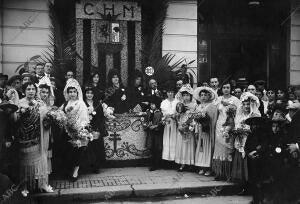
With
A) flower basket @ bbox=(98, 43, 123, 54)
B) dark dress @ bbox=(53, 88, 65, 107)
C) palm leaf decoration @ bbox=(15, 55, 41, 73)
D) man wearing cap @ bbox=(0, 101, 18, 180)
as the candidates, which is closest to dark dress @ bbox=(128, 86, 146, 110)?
dark dress @ bbox=(53, 88, 65, 107)

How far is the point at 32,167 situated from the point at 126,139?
2516 mm

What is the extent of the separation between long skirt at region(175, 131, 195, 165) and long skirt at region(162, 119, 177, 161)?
0.11m

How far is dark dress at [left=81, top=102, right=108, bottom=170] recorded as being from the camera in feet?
24.7

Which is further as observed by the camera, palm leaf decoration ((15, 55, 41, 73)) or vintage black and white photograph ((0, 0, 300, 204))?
palm leaf decoration ((15, 55, 41, 73))

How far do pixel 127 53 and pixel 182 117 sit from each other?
367 cm

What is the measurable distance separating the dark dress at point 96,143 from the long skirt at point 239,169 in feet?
8.69

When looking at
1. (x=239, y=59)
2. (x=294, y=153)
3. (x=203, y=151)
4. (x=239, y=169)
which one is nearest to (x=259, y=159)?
(x=294, y=153)

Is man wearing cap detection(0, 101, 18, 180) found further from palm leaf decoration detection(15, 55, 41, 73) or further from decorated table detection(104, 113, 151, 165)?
palm leaf decoration detection(15, 55, 41, 73)

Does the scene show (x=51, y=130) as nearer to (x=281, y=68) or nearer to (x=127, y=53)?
(x=127, y=53)

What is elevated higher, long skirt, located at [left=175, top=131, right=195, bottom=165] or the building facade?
the building facade

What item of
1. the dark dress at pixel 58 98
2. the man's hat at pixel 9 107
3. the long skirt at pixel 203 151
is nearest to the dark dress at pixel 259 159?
the long skirt at pixel 203 151

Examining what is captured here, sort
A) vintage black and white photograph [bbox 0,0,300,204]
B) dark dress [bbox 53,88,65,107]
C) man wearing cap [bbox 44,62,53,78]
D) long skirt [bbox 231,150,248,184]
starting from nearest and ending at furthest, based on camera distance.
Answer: vintage black and white photograph [bbox 0,0,300,204]
long skirt [bbox 231,150,248,184]
dark dress [bbox 53,88,65,107]
man wearing cap [bbox 44,62,53,78]

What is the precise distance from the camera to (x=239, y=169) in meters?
6.76

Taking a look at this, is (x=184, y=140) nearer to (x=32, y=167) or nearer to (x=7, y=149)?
(x=32, y=167)
